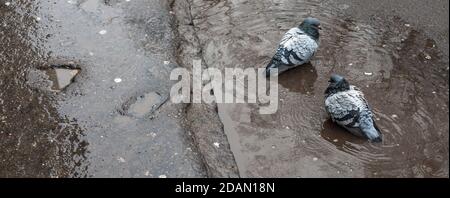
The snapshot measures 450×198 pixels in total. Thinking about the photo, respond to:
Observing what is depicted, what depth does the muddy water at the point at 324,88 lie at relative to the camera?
4.51 meters

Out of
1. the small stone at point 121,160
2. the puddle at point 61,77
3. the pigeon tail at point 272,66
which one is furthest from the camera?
the pigeon tail at point 272,66

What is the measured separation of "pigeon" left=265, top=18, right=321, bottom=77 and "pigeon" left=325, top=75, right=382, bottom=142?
2.28 ft

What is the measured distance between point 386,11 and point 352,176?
2.77 m

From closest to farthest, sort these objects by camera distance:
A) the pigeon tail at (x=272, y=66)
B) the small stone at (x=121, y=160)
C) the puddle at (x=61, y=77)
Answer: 1. the small stone at (x=121, y=160)
2. the puddle at (x=61, y=77)
3. the pigeon tail at (x=272, y=66)

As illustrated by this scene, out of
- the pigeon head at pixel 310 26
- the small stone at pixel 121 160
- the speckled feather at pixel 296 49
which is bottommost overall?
the small stone at pixel 121 160

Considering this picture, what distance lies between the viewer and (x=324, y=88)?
17.7 feet

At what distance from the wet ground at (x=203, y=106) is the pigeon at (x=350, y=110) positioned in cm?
13

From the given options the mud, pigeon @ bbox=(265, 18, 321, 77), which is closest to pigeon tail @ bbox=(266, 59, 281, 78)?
pigeon @ bbox=(265, 18, 321, 77)

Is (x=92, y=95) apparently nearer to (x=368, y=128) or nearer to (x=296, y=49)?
(x=296, y=49)

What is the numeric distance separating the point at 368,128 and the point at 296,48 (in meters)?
1.27

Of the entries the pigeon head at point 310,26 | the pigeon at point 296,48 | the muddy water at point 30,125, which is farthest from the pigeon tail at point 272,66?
the muddy water at point 30,125

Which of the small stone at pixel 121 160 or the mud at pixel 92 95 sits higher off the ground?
the mud at pixel 92 95

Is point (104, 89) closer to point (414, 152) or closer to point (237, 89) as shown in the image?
point (237, 89)

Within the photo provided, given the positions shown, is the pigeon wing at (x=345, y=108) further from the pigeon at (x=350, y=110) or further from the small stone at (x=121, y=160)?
the small stone at (x=121, y=160)
